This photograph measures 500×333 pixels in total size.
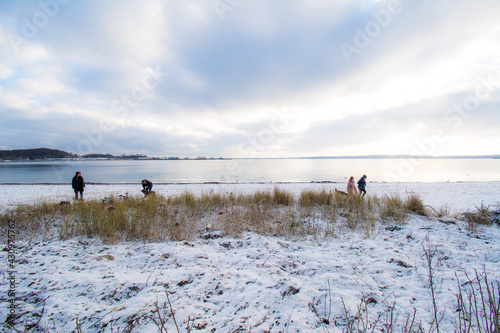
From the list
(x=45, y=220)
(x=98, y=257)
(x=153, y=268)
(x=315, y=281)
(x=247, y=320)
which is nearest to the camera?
(x=247, y=320)

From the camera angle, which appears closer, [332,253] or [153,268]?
[153,268]

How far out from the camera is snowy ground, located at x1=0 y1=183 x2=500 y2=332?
2.14 metres

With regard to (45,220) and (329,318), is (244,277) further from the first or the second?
(45,220)

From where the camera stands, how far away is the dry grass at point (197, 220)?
186 inches

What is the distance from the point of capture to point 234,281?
287 cm

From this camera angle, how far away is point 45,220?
548 centimetres

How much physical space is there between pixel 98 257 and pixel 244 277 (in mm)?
2537

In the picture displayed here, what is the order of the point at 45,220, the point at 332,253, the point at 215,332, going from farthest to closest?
the point at 45,220
the point at 332,253
the point at 215,332

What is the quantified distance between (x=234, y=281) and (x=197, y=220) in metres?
3.58

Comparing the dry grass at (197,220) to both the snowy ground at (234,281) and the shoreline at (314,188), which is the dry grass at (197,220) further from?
the shoreline at (314,188)

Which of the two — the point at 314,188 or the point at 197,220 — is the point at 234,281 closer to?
the point at 197,220

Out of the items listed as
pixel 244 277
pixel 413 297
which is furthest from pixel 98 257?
pixel 413 297

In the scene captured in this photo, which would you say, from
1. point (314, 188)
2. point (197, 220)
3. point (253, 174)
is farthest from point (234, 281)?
point (253, 174)

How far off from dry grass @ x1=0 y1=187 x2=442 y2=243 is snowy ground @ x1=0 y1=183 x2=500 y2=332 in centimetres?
55
